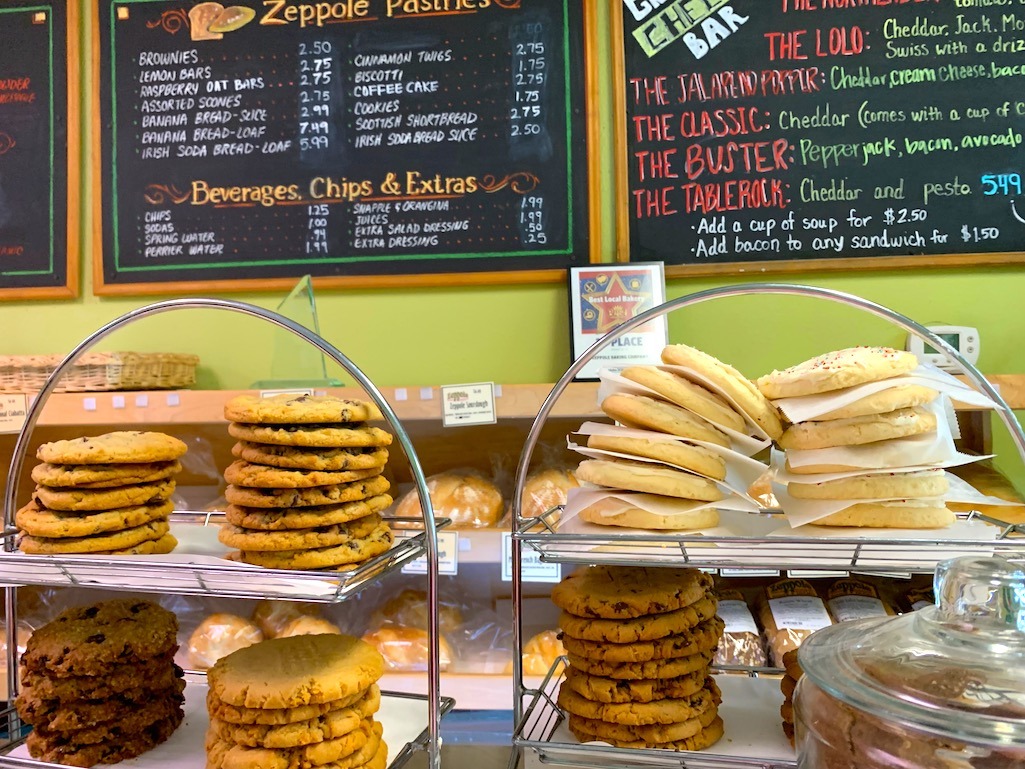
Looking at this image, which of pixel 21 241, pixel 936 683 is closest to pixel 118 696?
pixel 936 683

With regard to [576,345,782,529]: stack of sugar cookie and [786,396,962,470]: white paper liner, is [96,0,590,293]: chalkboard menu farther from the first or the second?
[786,396,962,470]: white paper liner

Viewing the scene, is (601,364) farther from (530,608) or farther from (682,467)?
(682,467)

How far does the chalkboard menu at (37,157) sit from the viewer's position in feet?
9.17

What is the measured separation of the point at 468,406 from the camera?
2.09 m

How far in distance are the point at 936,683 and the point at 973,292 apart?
2.18 m

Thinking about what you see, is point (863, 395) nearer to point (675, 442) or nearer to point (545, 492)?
point (675, 442)

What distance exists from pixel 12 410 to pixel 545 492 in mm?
1618

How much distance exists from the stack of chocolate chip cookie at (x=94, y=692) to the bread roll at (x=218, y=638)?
0.79 meters

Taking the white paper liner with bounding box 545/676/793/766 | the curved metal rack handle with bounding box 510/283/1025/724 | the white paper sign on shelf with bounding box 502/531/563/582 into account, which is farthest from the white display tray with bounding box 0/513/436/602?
the white paper sign on shelf with bounding box 502/531/563/582

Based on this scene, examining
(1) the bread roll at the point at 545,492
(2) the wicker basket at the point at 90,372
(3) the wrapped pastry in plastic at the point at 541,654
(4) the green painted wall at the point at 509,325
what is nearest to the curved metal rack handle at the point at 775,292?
(3) the wrapped pastry in plastic at the point at 541,654

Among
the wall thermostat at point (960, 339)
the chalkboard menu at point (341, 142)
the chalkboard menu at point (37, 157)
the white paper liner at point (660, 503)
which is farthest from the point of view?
the chalkboard menu at point (37, 157)

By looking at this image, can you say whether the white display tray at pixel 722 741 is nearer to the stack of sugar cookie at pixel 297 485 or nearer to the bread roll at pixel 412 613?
the stack of sugar cookie at pixel 297 485

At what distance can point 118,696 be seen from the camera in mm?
1373

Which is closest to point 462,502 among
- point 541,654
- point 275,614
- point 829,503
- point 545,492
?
point 545,492
